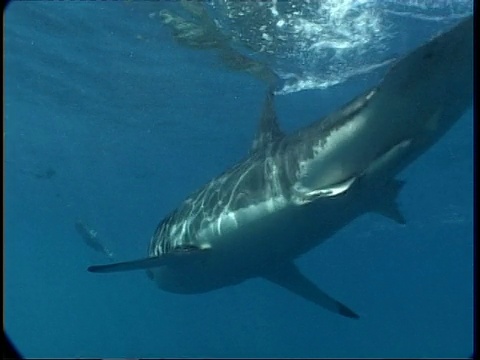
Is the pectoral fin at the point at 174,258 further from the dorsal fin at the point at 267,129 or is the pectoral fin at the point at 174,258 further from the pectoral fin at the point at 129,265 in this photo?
the dorsal fin at the point at 267,129

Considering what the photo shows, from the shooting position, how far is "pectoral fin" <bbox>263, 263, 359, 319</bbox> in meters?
8.05

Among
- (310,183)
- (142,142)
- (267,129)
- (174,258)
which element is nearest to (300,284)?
(174,258)

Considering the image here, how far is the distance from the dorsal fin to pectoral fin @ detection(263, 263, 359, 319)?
2.00m

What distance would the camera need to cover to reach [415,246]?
45594mm

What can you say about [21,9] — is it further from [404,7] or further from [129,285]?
[129,285]

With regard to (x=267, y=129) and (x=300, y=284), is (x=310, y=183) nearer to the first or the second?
(x=267, y=129)

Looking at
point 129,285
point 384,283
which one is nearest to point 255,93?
point 384,283

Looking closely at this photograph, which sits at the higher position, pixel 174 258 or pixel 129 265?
pixel 129 265

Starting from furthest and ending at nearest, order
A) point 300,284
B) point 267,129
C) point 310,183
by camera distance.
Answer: point 300,284 → point 267,129 → point 310,183

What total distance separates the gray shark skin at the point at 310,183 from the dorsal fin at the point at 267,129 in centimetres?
2

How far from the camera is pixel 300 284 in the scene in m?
8.40

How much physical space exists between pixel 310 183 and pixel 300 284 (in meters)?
3.27

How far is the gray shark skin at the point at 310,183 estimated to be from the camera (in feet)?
14.0

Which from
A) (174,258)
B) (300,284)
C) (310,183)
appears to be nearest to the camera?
(310,183)
